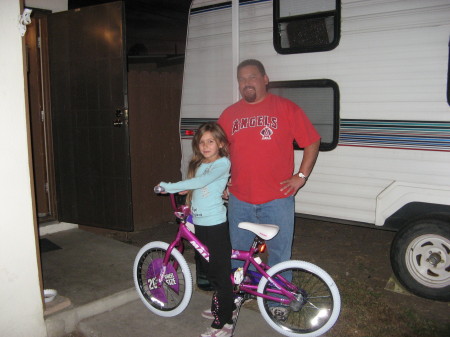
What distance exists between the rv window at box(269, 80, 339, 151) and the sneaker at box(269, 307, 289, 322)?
1.59 metres

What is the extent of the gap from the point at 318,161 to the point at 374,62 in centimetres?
102

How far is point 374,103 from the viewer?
3.78m

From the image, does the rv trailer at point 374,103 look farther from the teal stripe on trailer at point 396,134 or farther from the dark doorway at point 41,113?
the dark doorway at point 41,113

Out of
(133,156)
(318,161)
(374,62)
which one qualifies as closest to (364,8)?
(374,62)

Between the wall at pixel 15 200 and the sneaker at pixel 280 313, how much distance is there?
1730 mm

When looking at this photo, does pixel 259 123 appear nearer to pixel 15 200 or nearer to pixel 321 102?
pixel 321 102

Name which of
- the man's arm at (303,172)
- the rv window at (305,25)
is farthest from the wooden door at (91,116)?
the man's arm at (303,172)

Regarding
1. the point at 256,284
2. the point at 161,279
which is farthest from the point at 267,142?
the point at 161,279

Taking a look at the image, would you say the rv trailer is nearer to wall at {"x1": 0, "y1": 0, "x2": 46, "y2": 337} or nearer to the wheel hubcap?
the wheel hubcap

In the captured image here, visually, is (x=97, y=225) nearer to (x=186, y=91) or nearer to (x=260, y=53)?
(x=186, y=91)

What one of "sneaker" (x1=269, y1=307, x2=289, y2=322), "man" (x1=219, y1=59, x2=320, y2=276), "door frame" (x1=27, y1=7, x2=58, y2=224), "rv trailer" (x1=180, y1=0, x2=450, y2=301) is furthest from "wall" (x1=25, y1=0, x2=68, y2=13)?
"sneaker" (x1=269, y1=307, x2=289, y2=322)

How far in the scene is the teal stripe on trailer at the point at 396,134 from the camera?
137 inches

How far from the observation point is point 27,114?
2.90 metres

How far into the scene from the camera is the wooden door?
4.71 metres
